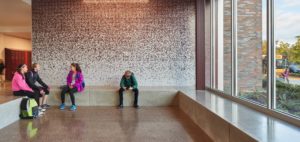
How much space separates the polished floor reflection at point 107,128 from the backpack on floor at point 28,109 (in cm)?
23

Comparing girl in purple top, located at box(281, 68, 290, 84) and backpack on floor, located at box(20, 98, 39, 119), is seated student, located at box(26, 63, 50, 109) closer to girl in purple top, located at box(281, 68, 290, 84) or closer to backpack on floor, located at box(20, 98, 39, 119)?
backpack on floor, located at box(20, 98, 39, 119)

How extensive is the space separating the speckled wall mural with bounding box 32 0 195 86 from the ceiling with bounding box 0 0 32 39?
562 mm

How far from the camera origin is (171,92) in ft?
25.6

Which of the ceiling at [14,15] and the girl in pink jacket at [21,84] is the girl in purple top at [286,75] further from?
the ceiling at [14,15]

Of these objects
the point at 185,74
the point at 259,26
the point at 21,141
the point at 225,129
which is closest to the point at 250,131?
the point at 225,129

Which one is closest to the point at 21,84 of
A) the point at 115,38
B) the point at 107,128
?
the point at 107,128

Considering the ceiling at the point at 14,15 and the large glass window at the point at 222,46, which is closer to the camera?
the large glass window at the point at 222,46

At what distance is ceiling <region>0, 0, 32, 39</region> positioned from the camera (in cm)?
867

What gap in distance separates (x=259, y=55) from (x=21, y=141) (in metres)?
3.92

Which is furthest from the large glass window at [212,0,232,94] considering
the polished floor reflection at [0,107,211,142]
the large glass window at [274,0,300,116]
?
the large glass window at [274,0,300,116]

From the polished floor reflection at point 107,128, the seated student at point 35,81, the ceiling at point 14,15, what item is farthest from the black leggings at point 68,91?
the ceiling at point 14,15

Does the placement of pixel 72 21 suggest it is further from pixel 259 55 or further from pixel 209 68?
pixel 259 55

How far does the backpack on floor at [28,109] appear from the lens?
232 inches

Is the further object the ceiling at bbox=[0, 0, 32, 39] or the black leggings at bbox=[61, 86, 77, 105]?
the ceiling at bbox=[0, 0, 32, 39]
